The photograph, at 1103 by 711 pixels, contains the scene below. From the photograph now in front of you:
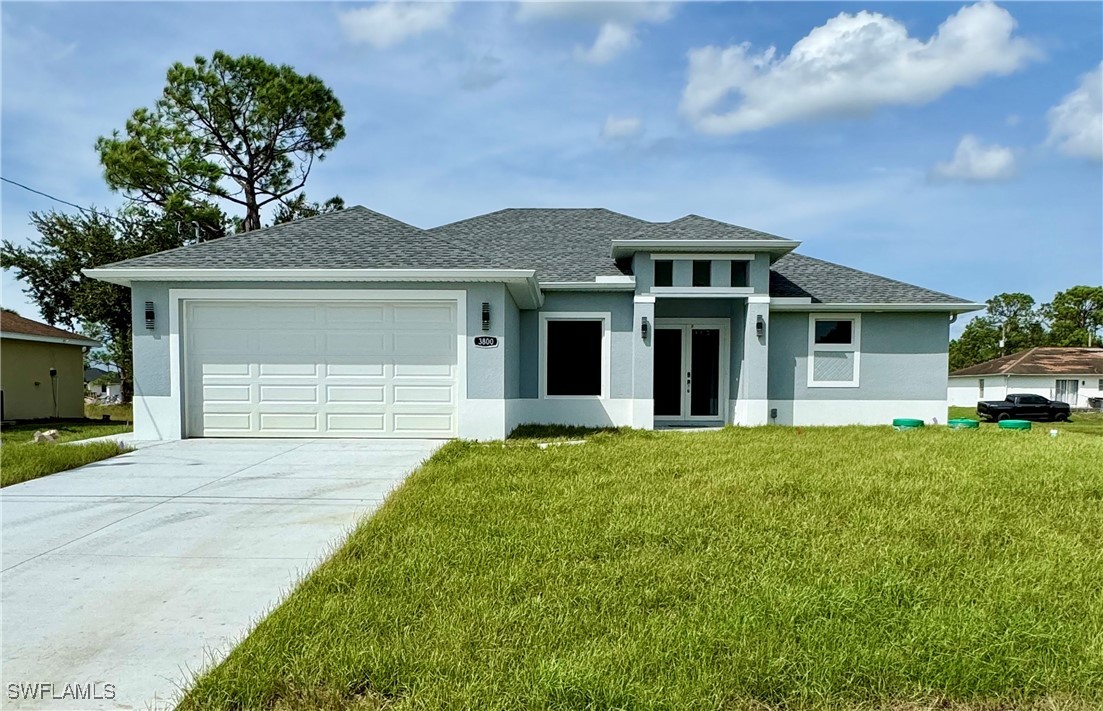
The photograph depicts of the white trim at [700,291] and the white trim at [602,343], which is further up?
the white trim at [700,291]

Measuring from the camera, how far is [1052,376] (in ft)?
108

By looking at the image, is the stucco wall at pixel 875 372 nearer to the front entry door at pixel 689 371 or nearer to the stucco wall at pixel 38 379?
the front entry door at pixel 689 371

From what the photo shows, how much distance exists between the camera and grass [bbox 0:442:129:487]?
21.7ft

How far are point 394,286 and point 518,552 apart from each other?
654 cm

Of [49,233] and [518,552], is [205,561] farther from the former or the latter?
[49,233]

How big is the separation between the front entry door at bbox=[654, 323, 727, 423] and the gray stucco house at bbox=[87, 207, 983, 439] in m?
0.03

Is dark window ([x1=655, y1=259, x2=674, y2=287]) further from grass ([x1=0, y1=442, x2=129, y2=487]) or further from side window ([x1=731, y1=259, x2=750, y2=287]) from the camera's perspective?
grass ([x1=0, y1=442, x2=129, y2=487])

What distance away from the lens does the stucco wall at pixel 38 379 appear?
16031 mm

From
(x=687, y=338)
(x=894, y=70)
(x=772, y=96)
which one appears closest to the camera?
(x=894, y=70)

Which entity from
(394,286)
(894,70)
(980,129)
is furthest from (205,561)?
(980,129)

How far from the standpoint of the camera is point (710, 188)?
1788 centimetres

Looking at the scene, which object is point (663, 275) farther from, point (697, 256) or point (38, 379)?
point (38, 379)

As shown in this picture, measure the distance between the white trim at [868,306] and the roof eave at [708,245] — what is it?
1404mm

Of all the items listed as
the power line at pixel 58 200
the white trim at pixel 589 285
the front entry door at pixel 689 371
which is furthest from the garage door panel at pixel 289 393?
the power line at pixel 58 200
